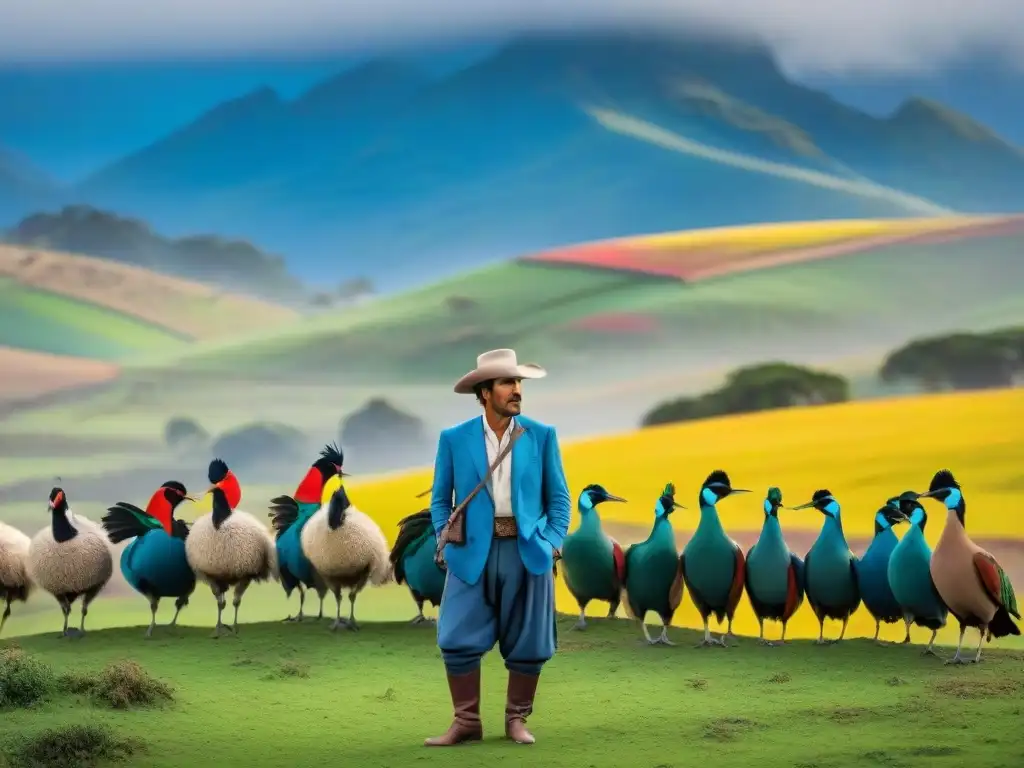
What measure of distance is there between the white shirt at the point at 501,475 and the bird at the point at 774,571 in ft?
10.7

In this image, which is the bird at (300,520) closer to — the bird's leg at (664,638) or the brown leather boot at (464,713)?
the bird's leg at (664,638)

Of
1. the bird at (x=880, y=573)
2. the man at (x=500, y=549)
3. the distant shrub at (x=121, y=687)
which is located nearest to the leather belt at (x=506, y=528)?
the man at (x=500, y=549)

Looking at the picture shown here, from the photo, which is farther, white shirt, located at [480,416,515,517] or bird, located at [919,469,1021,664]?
bird, located at [919,469,1021,664]

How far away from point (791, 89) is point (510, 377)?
1353 cm

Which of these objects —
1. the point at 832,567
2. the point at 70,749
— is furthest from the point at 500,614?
the point at 832,567

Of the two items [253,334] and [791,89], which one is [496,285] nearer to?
[253,334]

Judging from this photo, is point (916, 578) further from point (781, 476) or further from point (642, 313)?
point (642, 313)

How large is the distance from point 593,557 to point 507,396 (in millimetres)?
3727

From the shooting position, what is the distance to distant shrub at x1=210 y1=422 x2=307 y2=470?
55.0 feet

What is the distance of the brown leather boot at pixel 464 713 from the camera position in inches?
272

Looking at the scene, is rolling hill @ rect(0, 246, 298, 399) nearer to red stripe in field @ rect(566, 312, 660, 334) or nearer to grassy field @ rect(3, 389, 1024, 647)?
grassy field @ rect(3, 389, 1024, 647)

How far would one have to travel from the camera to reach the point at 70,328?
18391 millimetres

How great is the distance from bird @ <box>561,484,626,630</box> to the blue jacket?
340 centimetres

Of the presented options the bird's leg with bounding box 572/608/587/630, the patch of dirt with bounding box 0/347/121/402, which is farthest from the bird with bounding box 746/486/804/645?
the patch of dirt with bounding box 0/347/121/402
